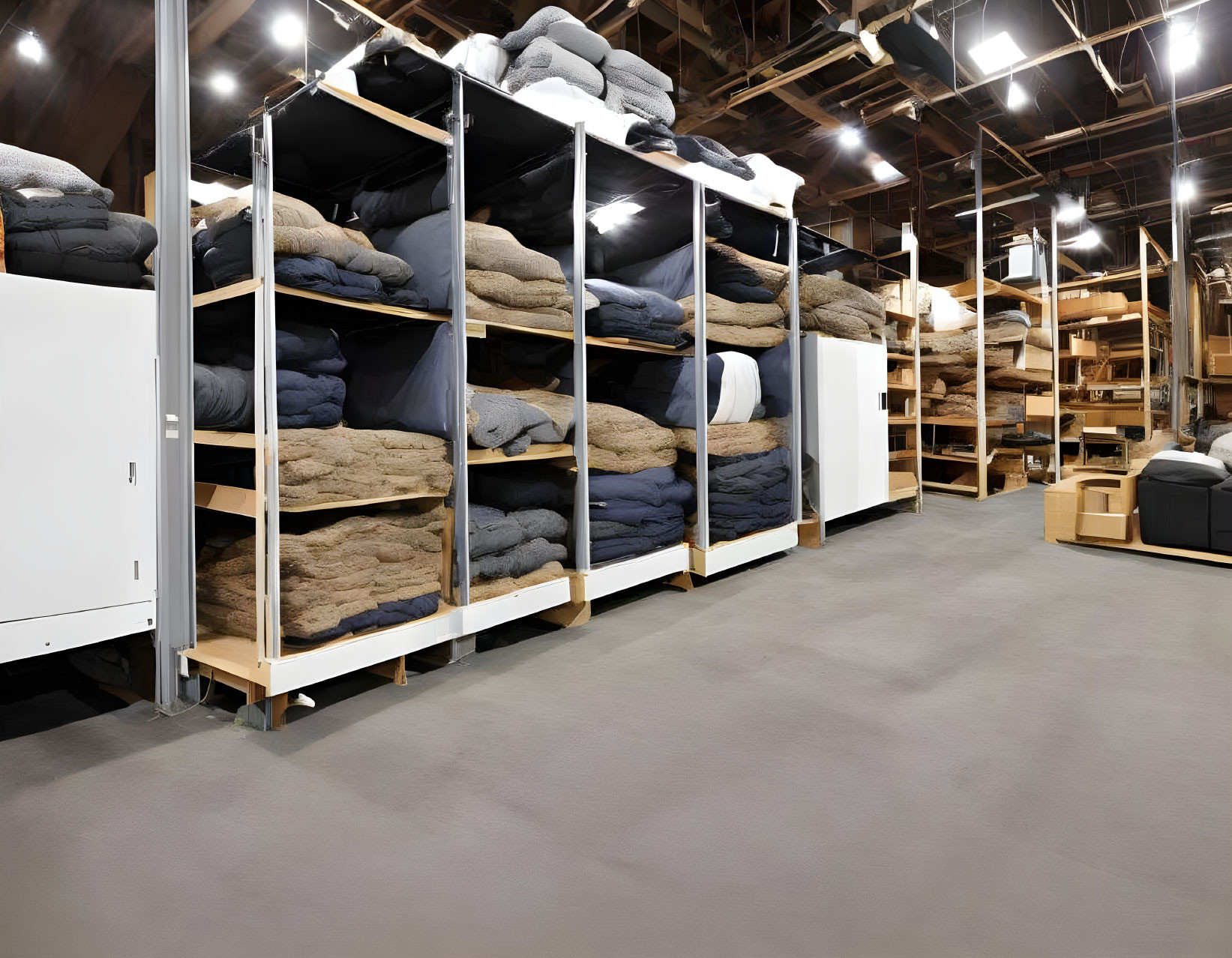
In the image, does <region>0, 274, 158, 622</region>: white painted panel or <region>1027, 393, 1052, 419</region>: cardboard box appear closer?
<region>0, 274, 158, 622</region>: white painted panel

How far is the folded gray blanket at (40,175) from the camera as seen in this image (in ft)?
5.75

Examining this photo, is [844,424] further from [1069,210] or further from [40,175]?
[1069,210]

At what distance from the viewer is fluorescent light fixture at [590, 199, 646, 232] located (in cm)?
335

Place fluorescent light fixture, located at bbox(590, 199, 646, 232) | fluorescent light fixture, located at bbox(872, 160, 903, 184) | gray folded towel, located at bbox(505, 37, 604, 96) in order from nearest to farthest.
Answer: gray folded towel, located at bbox(505, 37, 604, 96)
fluorescent light fixture, located at bbox(590, 199, 646, 232)
fluorescent light fixture, located at bbox(872, 160, 903, 184)

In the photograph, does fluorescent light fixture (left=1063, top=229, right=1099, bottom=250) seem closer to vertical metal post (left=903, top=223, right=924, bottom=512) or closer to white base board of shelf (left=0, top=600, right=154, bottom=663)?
vertical metal post (left=903, top=223, right=924, bottom=512)

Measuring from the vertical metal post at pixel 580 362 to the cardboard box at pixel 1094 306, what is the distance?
22.2 ft

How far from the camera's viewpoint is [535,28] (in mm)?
2975

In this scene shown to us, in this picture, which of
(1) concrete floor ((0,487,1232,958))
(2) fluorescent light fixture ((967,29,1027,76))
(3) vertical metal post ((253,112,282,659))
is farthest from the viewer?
(2) fluorescent light fixture ((967,29,1027,76))

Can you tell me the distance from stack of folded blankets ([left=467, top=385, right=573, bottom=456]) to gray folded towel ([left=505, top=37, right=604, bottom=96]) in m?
1.29

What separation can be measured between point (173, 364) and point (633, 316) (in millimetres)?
1686

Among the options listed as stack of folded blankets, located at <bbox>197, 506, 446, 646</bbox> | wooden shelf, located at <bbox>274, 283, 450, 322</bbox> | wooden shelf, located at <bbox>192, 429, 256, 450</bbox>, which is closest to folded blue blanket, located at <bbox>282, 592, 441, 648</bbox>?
stack of folded blankets, located at <bbox>197, 506, 446, 646</bbox>

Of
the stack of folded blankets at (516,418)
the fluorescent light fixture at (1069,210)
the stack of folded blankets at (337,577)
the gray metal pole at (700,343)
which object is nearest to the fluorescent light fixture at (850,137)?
the fluorescent light fixture at (1069,210)

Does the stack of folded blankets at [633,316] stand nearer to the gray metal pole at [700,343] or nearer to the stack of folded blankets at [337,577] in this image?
the gray metal pole at [700,343]

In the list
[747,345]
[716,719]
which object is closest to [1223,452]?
[747,345]
